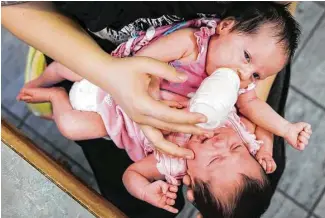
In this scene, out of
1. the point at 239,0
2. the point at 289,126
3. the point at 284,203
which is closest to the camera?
the point at 239,0

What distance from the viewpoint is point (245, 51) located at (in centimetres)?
106

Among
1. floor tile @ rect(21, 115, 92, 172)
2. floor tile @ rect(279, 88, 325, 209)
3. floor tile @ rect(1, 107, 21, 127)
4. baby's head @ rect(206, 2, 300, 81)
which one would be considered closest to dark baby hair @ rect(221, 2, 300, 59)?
baby's head @ rect(206, 2, 300, 81)

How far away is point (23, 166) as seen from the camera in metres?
1.20

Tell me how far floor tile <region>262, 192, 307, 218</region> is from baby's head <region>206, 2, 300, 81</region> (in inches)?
27.7

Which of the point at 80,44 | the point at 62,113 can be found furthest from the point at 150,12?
the point at 62,113

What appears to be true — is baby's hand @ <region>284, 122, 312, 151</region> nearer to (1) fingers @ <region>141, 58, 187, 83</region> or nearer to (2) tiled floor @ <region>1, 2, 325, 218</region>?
(1) fingers @ <region>141, 58, 187, 83</region>

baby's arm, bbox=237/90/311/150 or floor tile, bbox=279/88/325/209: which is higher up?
baby's arm, bbox=237/90/311/150

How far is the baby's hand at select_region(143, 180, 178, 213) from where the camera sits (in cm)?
109

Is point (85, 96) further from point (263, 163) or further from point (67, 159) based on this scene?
point (67, 159)

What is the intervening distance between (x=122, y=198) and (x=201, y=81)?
337 millimetres

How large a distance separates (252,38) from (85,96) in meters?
0.38

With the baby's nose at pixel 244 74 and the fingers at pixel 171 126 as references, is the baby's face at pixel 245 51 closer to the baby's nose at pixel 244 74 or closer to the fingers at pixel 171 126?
the baby's nose at pixel 244 74

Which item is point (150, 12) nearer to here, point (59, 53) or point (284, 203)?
point (59, 53)

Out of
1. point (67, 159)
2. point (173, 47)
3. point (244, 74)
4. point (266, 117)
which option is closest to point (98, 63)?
point (173, 47)
